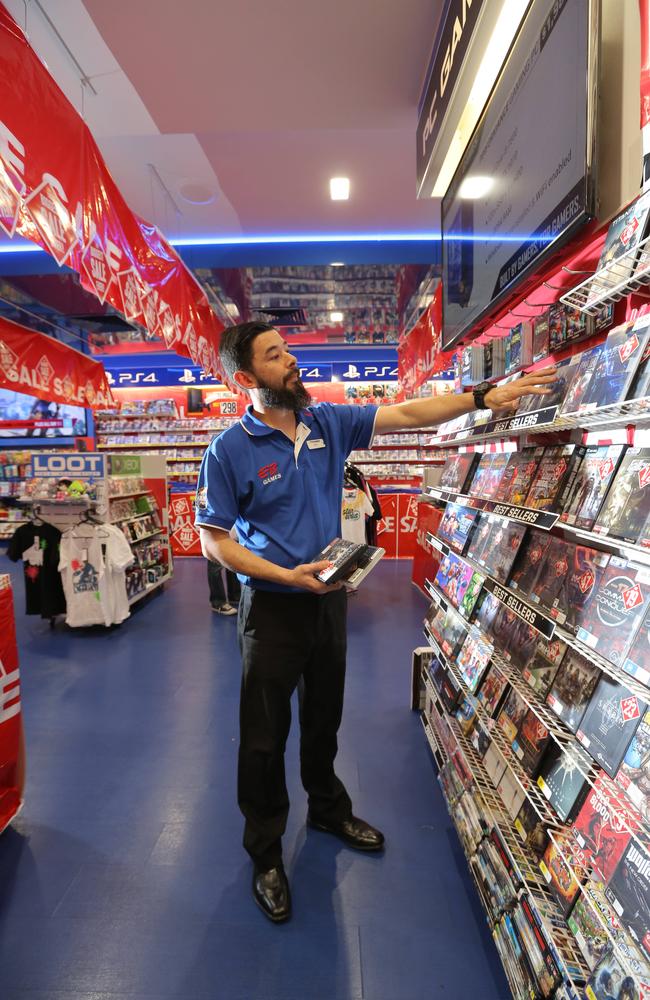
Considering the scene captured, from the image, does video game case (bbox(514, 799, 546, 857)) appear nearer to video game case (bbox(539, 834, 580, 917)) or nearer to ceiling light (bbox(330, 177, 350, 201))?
video game case (bbox(539, 834, 580, 917))

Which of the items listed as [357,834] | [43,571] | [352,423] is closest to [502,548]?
[352,423]

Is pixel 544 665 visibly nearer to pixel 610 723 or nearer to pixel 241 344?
pixel 610 723

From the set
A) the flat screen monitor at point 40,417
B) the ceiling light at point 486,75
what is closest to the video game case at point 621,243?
the ceiling light at point 486,75

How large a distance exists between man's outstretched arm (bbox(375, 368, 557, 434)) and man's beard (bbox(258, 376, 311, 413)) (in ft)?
1.23

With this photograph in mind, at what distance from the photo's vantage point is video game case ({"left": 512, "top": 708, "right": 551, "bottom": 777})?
1.49 metres

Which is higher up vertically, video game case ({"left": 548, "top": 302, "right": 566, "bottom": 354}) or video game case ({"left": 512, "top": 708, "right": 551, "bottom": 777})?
video game case ({"left": 548, "top": 302, "right": 566, "bottom": 354})

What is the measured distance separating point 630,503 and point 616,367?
0.34 m

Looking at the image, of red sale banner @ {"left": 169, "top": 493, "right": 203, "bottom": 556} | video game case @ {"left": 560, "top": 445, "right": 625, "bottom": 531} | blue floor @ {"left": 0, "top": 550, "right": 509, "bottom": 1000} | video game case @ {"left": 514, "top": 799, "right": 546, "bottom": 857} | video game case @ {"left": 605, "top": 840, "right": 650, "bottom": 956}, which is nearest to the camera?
video game case @ {"left": 605, "top": 840, "right": 650, "bottom": 956}

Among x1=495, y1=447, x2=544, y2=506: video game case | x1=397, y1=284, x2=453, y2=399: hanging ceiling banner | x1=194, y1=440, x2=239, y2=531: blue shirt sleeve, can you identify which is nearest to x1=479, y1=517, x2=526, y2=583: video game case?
x1=495, y1=447, x2=544, y2=506: video game case

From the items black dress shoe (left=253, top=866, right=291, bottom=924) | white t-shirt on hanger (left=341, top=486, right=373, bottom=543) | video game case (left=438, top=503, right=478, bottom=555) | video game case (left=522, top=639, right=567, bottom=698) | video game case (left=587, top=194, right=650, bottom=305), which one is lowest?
black dress shoe (left=253, top=866, right=291, bottom=924)

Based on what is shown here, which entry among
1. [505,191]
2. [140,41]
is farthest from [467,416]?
[140,41]

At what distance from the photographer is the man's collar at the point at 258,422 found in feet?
6.28

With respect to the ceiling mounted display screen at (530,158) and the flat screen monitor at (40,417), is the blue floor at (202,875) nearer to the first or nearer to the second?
the ceiling mounted display screen at (530,158)

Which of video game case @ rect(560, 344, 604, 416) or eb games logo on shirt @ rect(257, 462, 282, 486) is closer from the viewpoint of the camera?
video game case @ rect(560, 344, 604, 416)
